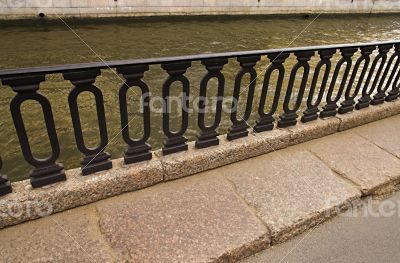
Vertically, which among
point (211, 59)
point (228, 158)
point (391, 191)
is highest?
point (211, 59)

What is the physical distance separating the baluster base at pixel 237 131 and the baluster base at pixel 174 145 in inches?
20.6

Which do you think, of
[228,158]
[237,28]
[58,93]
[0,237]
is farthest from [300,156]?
[237,28]

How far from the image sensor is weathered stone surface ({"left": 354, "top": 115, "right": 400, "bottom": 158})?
146 inches

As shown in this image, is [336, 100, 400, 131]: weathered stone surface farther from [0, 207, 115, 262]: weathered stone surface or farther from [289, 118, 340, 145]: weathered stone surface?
[0, 207, 115, 262]: weathered stone surface

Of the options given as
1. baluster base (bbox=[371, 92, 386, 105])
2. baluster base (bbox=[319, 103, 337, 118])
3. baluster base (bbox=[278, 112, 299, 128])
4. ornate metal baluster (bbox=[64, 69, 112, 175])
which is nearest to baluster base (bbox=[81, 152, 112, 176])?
ornate metal baluster (bbox=[64, 69, 112, 175])

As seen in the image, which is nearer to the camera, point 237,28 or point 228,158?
point 228,158

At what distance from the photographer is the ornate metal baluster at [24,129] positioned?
2.08 meters

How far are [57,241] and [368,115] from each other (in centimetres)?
407

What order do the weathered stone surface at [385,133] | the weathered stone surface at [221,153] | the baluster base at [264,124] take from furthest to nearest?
the weathered stone surface at [385,133]
the baluster base at [264,124]
the weathered stone surface at [221,153]

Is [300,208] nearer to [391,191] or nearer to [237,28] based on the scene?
[391,191]

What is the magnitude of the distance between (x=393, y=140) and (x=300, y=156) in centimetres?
144

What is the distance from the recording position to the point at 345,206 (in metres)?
2.80

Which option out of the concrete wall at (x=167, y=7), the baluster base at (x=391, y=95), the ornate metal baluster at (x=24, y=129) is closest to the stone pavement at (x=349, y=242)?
the ornate metal baluster at (x=24, y=129)

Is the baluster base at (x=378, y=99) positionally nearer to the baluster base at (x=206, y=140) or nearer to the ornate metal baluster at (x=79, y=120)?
the baluster base at (x=206, y=140)
